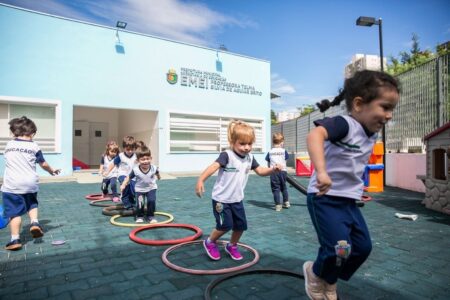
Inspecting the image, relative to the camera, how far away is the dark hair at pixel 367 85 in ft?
7.77

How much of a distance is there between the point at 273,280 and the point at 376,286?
102 centimetres

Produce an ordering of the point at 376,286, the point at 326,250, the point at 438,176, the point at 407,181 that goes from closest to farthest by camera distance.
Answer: the point at 326,250
the point at 376,286
the point at 438,176
the point at 407,181

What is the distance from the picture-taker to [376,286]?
3232 millimetres

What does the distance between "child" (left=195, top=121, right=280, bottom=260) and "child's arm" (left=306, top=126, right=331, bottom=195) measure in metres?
1.61

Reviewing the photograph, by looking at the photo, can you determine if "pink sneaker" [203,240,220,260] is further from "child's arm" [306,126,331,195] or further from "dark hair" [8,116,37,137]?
"dark hair" [8,116,37,137]

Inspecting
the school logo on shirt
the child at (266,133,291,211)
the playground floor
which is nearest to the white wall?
the playground floor

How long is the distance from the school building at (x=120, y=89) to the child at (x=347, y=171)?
14.5m

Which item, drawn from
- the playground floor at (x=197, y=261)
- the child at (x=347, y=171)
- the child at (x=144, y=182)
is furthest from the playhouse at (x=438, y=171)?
the child at (x=144, y=182)

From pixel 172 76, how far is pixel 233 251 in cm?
1460

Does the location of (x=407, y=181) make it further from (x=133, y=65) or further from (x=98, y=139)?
(x=98, y=139)

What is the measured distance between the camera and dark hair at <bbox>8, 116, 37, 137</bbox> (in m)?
A: 4.71

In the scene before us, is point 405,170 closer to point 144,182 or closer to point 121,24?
point 144,182

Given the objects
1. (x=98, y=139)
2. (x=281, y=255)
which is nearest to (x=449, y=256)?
(x=281, y=255)

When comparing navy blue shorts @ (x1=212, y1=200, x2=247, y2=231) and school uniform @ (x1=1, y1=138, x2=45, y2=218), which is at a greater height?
school uniform @ (x1=1, y1=138, x2=45, y2=218)
